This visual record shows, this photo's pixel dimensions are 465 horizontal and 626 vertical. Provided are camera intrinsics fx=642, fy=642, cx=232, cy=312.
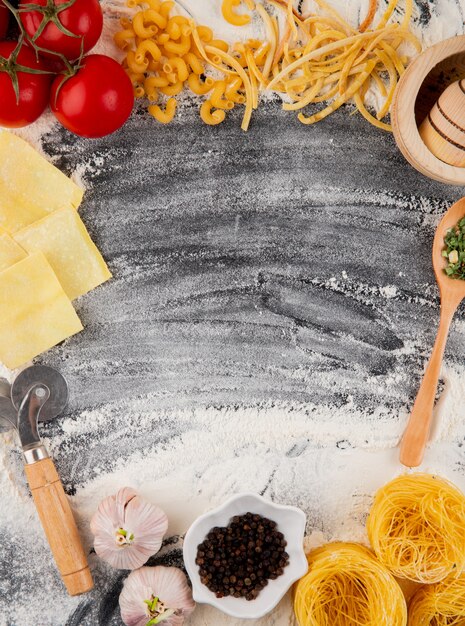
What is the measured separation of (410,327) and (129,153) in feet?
1.86

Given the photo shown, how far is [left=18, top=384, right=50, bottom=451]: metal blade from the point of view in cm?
104

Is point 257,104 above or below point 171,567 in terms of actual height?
above

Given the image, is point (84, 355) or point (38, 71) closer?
point (38, 71)

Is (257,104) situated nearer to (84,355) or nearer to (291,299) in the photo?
(291,299)

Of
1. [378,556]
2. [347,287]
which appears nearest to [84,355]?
[347,287]

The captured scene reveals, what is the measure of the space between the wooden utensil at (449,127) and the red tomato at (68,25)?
54 cm

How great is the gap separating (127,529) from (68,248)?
0.46 metres

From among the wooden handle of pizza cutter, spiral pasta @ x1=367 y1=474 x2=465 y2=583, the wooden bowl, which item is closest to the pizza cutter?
the wooden handle of pizza cutter

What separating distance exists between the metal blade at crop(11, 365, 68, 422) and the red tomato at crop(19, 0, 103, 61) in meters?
0.50

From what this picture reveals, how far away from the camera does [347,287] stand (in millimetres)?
1104

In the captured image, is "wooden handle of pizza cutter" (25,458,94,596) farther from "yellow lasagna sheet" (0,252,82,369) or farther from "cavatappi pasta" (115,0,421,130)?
"cavatappi pasta" (115,0,421,130)

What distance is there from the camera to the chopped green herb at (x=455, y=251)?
1.05m

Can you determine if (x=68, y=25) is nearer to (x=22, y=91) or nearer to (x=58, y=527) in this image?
(x=22, y=91)

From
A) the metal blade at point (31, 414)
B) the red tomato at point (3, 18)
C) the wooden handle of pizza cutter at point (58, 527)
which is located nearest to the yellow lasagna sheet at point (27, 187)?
the red tomato at point (3, 18)
